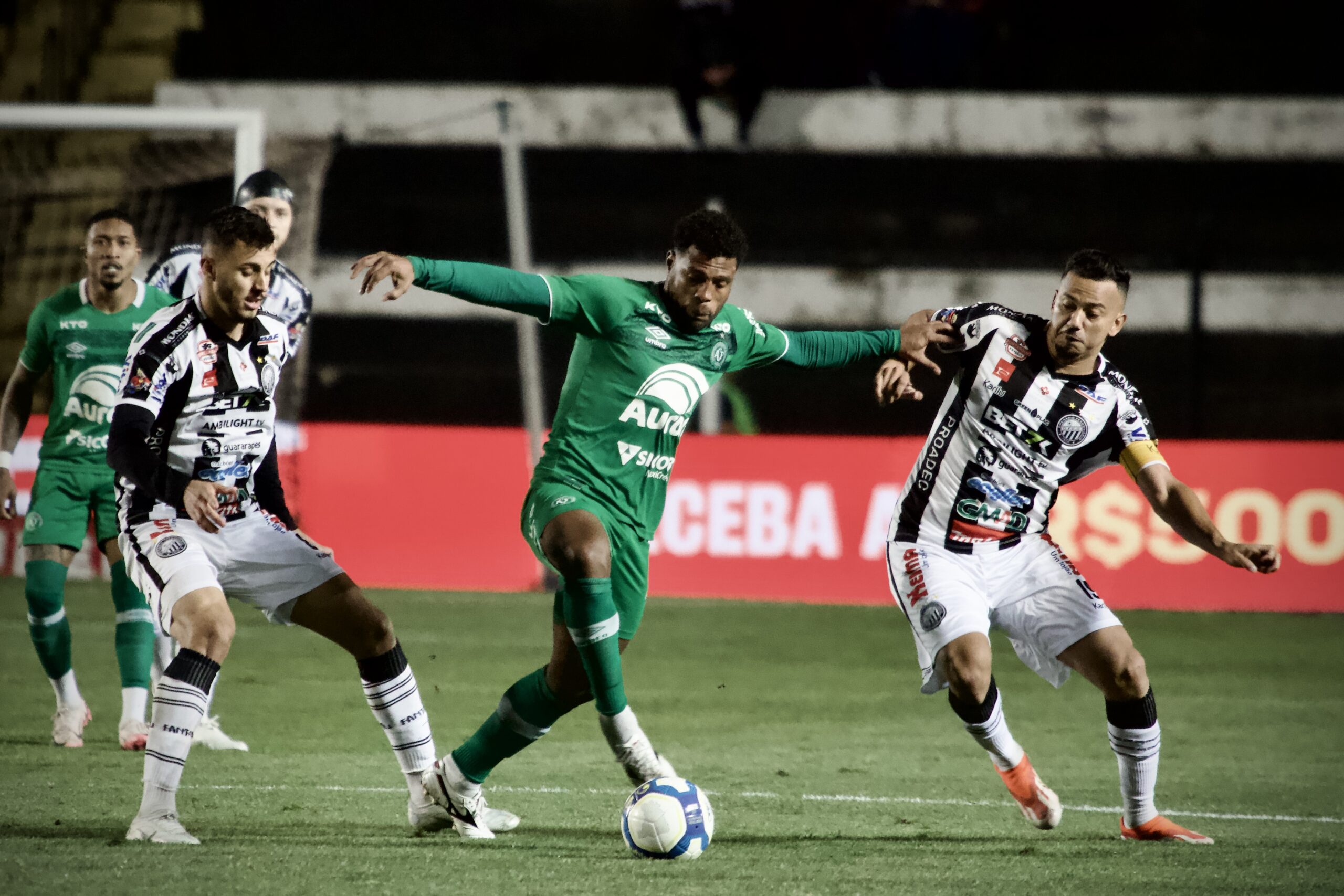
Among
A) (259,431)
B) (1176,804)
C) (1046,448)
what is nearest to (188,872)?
(259,431)

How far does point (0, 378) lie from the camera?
16.0m

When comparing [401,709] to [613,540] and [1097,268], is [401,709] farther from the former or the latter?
[1097,268]

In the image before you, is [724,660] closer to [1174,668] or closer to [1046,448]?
[1174,668]

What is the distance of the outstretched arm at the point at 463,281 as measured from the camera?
15.1 ft

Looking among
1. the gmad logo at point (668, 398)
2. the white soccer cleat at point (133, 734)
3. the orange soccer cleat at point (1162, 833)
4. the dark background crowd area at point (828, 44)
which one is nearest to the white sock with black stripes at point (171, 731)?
the gmad logo at point (668, 398)

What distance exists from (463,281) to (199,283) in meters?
2.32

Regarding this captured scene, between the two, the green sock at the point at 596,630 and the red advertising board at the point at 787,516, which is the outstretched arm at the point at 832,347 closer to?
the green sock at the point at 596,630

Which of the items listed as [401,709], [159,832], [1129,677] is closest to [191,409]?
[401,709]

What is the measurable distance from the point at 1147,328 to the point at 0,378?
1139 centimetres

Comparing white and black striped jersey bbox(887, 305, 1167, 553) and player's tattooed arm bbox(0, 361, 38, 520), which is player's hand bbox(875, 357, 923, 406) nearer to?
white and black striped jersey bbox(887, 305, 1167, 553)

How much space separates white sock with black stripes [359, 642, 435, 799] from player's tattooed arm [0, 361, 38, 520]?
7.24 feet

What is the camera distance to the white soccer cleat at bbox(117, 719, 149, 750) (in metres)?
6.45

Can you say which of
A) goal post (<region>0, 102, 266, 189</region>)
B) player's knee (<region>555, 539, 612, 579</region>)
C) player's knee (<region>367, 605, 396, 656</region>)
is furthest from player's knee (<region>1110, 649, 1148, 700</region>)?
goal post (<region>0, 102, 266, 189</region>)

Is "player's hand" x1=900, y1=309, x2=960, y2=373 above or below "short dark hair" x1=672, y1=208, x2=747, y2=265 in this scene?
below
